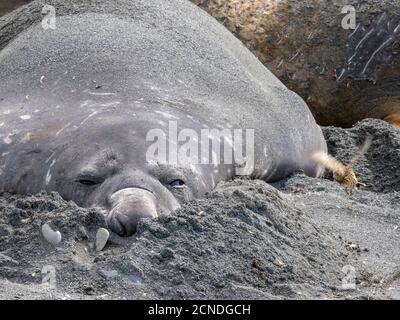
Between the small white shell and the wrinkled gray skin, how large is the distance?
209 millimetres

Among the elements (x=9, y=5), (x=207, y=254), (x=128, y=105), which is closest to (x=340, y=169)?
(x=128, y=105)

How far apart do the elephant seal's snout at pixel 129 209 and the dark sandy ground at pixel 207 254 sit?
42 millimetres

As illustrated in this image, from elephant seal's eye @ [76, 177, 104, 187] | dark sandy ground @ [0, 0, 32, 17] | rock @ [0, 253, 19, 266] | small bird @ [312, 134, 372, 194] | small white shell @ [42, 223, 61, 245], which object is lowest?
rock @ [0, 253, 19, 266]

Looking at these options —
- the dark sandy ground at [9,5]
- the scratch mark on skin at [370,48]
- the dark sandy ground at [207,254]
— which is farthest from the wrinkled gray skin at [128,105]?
the dark sandy ground at [9,5]

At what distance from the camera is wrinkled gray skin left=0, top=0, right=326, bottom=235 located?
14.4 feet

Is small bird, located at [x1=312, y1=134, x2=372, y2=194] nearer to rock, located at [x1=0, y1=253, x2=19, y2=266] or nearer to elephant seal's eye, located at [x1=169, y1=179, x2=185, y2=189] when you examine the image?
elephant seal's eye, located at [x1=169, y1=179, x2=185, y2=189]

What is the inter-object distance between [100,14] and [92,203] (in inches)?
69.5

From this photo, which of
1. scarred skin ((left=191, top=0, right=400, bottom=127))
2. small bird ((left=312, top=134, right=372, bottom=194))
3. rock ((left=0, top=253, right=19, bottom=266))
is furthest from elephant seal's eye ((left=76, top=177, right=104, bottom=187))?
scarred skin ((left=191, top=0, right=400, bottom=127))

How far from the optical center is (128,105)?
4859 mm

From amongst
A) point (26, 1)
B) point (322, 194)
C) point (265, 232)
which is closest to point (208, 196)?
point (265, 232)

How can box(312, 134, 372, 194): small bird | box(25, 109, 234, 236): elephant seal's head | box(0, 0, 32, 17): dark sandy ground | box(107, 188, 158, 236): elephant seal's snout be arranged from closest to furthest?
1. box(107, 188, 158, 236): elephant seal's snout
2. box(25, 109, 234, 236): elephant seal's head
3. box(312, 134, 372, 194): small bird
4. box(0, 0, 32, 17): dark sandy ground

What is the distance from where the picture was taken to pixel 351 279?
3906 millimetres

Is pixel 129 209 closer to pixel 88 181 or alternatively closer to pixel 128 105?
pixel 88 181
